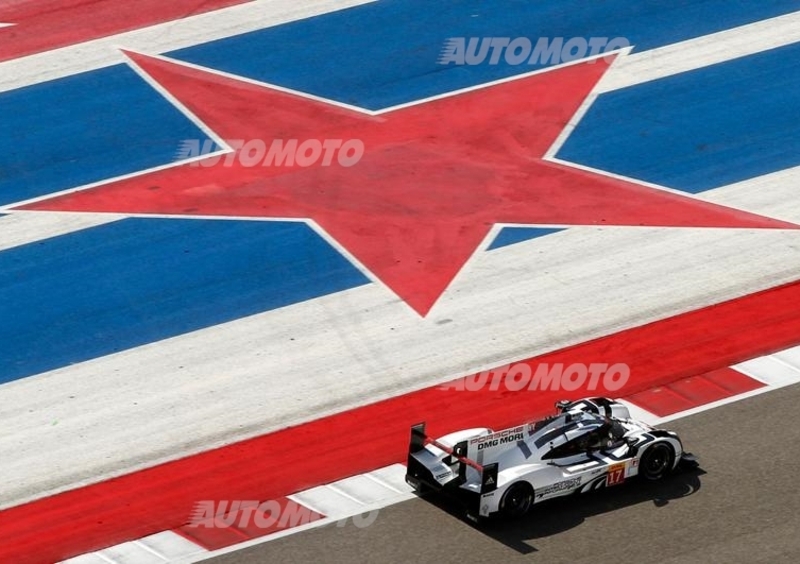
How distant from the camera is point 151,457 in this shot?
70.0 ft

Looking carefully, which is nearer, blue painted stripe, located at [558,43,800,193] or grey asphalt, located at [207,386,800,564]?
grey asphalt, located at [207,386,800,564]

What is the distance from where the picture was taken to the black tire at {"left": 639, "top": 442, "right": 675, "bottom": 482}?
19.8m

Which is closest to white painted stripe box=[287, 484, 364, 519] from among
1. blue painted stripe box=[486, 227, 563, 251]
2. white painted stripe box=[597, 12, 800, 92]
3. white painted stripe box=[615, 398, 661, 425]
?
white painted stripe box=[615, 398, 661, 425]

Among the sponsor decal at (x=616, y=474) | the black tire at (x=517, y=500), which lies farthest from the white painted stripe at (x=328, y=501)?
the sponsor decal at (x=616, y=474)

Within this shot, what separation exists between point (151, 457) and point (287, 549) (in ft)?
10.8

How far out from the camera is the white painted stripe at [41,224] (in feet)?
88.0

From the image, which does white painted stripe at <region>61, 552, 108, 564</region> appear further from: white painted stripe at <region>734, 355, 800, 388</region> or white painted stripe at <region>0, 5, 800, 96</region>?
white painted stripe at <region>0, 5, 800, 96</region>

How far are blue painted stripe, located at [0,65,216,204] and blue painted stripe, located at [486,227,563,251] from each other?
21.3ft

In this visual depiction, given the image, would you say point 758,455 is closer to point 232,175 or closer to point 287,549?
point 287,549

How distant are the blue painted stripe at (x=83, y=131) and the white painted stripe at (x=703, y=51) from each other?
8.34 m

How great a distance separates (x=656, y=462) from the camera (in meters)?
20.0

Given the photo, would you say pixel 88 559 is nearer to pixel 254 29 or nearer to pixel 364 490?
pixel 364 490

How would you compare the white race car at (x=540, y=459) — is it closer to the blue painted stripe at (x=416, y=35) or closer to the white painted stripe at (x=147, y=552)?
the white painted stripe at (x=147, y=552)

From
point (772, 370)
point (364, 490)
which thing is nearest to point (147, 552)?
point (364, 490)
